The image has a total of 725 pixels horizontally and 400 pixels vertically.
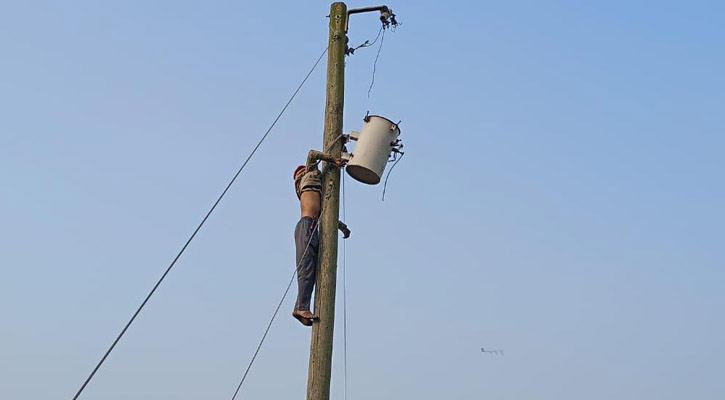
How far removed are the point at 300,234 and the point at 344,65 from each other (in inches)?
57.4

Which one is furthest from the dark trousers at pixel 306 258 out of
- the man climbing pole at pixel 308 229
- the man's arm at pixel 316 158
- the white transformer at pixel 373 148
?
the white transformer at pixel 373 148

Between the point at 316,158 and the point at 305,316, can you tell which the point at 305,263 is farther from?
the point at 316,158

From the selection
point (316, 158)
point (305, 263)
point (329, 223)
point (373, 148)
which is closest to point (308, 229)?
point (329, 223)

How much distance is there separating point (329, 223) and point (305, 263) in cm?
37

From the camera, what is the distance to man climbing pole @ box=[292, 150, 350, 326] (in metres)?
7.10

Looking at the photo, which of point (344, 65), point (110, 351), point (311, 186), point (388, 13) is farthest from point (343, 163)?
point (110, 351)

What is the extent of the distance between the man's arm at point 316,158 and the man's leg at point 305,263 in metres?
0.41

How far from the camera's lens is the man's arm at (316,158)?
24.5ft

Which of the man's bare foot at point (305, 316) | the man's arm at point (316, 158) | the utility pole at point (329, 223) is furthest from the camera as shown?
the man's arm at point (316, 158)

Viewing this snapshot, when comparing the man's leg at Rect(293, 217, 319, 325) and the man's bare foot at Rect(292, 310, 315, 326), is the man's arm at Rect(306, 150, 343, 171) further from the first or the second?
the man's bare foot at Rect(292, 310, 315, 326)

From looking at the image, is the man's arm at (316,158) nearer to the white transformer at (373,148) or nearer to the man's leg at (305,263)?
the white transformer at (373,148)

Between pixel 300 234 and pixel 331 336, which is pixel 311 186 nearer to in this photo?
pixel 300 234

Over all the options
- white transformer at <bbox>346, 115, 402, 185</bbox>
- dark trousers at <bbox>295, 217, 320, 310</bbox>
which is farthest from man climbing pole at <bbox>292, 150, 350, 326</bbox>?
white transformer at <bbox>346, 115, 402, 185</bbox>

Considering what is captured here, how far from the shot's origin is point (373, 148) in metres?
7.60
